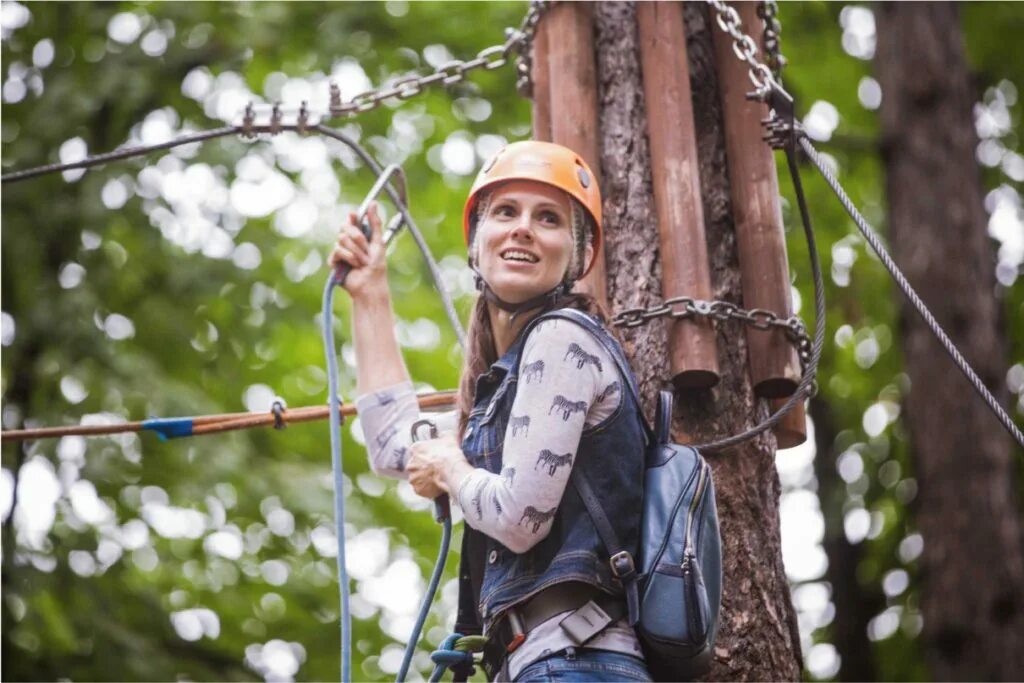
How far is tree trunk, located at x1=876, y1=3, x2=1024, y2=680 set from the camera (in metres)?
7.20

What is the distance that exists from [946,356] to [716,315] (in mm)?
4717

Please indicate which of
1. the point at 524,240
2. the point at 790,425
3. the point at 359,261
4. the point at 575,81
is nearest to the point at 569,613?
the point at 524,240

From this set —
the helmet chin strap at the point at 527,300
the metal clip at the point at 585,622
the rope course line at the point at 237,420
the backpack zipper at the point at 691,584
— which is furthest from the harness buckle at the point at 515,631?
the rope course line at the point at 237,420

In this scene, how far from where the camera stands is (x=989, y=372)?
7.72 meters

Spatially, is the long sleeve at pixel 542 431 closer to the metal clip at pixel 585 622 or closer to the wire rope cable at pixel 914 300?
the metal clip at pixel 585 622

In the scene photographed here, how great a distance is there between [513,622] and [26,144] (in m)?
5.92

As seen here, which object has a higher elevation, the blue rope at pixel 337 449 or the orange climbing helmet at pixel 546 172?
the orange climbing helmet at pixel 546 172

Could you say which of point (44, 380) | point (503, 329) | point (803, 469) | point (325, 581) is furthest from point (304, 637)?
point (803, 469)

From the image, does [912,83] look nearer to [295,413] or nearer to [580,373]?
[295,413]

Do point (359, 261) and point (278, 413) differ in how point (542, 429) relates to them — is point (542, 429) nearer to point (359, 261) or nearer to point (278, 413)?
point (359, 261)

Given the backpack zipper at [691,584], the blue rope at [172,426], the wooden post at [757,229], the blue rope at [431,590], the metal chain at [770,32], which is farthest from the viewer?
the blue rope at [172,426]

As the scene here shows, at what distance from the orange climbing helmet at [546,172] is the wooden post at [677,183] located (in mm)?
439

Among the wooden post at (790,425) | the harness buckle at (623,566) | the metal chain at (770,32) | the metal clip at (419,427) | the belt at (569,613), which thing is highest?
the metal chain at (770,32)

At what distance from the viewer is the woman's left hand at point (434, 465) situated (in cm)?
296
